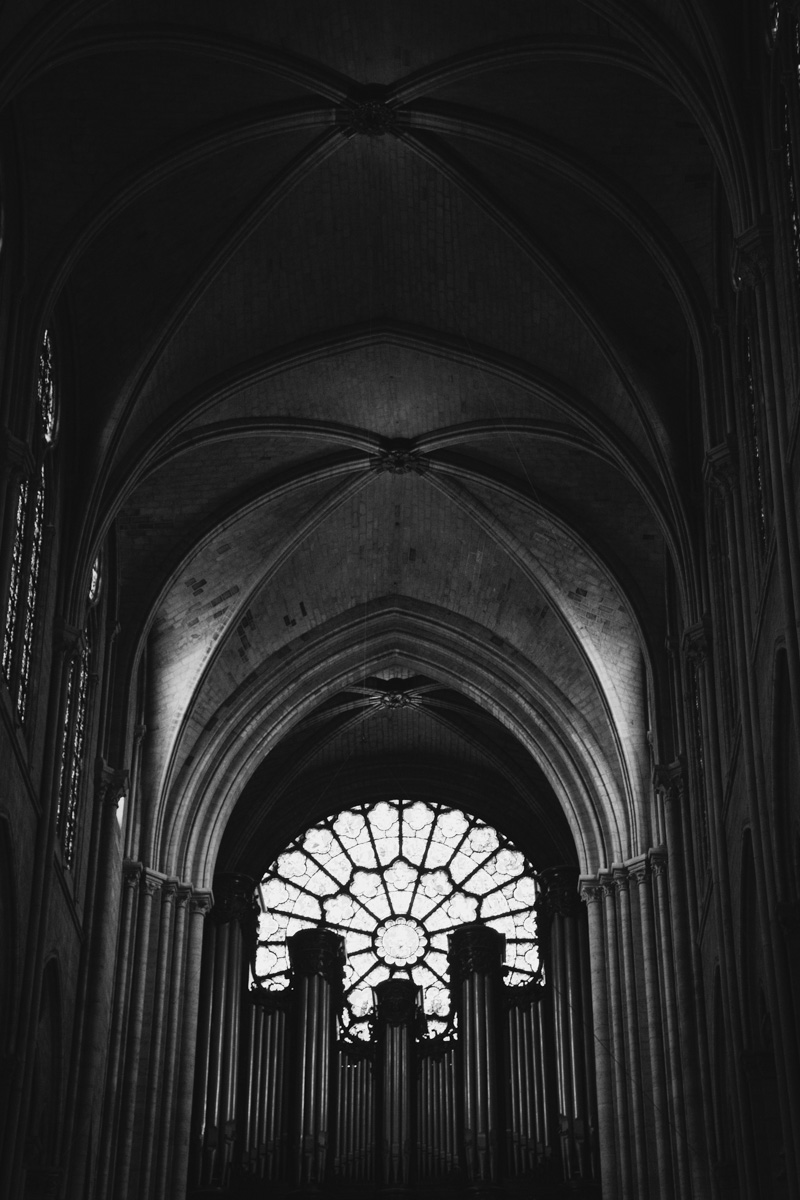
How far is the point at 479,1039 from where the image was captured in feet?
89.0

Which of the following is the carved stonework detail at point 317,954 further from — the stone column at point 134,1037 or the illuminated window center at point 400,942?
the stone column at point 134,1037

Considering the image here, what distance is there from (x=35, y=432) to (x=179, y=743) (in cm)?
851

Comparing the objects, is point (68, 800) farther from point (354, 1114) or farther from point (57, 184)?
point (354, 1114)

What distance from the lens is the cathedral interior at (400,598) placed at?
54.1 ft

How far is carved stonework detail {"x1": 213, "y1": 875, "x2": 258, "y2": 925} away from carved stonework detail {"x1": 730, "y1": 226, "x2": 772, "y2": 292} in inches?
664

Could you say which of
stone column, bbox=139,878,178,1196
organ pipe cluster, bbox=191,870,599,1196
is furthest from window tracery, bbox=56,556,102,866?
organ pipe cluster, bbox=191,870,599,1196

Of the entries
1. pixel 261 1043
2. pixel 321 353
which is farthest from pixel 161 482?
pixel 261 1043

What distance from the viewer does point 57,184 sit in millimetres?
18094

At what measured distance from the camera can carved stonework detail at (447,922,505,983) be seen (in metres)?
27.7

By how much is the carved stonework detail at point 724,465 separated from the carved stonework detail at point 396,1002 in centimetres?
1286

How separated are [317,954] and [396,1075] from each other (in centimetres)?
236

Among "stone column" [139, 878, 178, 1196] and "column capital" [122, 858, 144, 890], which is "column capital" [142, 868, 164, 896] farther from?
"column capital" [122, 858, 144, 890]

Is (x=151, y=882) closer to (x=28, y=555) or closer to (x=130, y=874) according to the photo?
(x=130, y=874)

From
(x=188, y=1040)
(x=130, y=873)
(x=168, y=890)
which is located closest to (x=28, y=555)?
(x=130, y=873)
